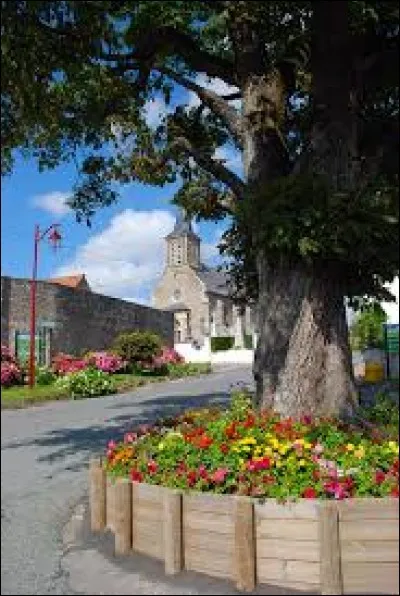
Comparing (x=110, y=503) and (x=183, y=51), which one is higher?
(x=183, y=51)

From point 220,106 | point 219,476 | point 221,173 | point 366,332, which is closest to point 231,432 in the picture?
point 219,476

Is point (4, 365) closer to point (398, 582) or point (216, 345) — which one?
point (398, 582)

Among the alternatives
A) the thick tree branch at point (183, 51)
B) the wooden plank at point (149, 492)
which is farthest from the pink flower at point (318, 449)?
the thick tree branch at point (183, 51)

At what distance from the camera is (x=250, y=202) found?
9.24m

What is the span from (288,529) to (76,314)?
25.3m

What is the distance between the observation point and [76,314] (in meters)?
31.3

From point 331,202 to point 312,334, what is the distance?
210 cm

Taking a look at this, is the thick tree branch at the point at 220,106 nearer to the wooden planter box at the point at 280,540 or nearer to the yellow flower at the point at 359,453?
the yellow flower at the point at 359,453

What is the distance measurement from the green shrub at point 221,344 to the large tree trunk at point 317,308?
87.0 ft

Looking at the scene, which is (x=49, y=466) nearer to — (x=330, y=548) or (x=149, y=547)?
(x=149, y=547)

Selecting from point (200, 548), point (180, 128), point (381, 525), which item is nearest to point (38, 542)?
point (200, 548)

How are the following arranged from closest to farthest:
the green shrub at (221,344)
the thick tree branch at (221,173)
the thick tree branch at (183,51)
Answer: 1. the thick tree branch at (183,51)
2. the thick tree branch at (221,173)
3. the green shrub at (221,344)

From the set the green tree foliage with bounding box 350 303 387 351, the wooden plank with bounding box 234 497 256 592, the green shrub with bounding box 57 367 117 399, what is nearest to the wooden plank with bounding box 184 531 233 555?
the wooden plank with bounding box 234 497 256 592

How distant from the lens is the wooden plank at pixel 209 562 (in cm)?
683
